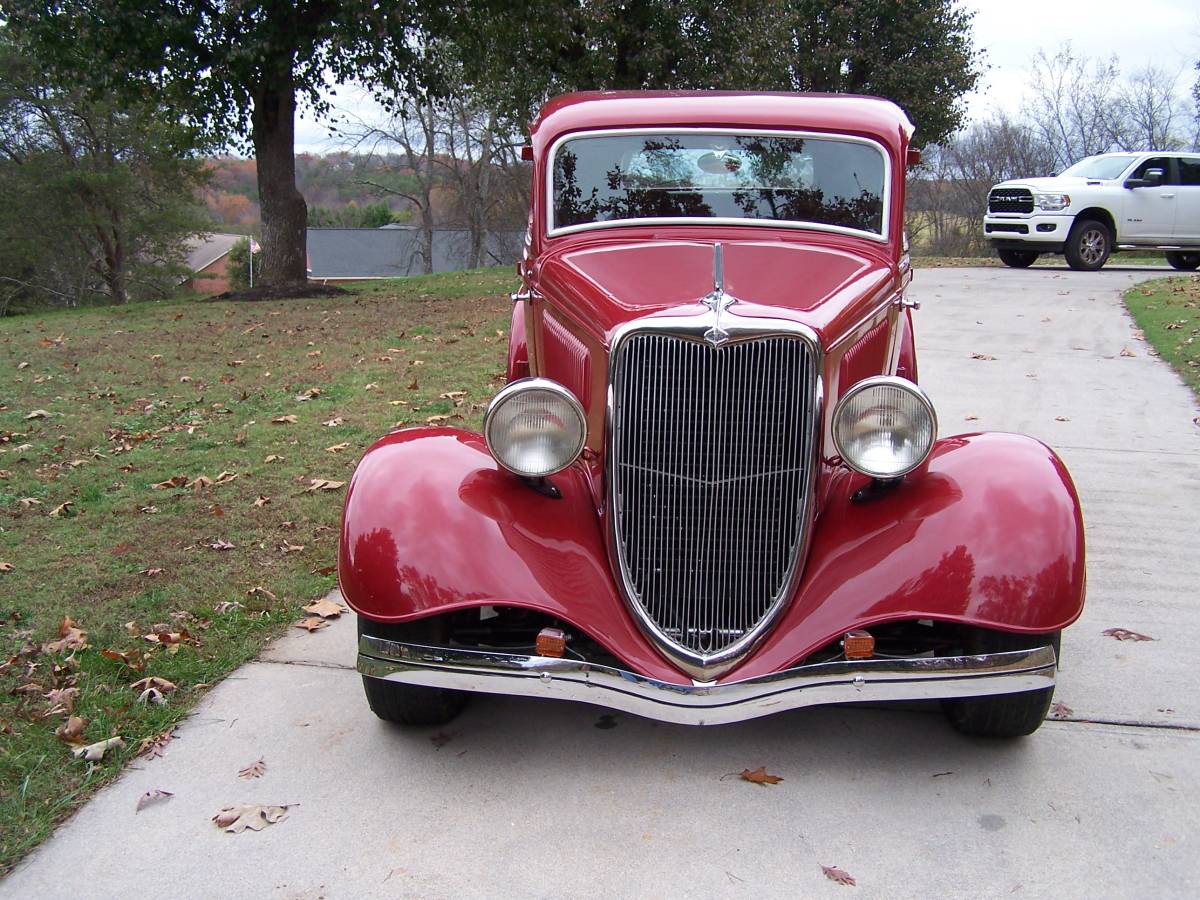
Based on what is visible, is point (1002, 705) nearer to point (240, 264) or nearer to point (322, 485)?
point (322, 485)

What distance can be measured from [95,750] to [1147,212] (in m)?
17.4

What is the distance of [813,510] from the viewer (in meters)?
3.33

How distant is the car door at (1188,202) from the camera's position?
54.5ft

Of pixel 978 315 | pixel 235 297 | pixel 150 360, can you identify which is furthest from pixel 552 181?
pixel 235 297

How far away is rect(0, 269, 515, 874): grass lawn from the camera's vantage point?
3.61m

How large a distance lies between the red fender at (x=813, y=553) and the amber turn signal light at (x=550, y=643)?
7 centimetres

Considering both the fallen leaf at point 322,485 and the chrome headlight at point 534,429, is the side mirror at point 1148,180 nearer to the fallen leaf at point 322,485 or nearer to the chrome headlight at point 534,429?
the fallen leaf at point 322,485

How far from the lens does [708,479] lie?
3270 mm

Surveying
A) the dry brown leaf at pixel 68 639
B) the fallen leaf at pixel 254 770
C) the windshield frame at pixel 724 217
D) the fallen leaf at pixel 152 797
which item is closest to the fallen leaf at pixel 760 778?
the fallen leaf at pixel 254 770

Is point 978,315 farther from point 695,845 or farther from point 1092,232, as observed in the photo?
point 695,845

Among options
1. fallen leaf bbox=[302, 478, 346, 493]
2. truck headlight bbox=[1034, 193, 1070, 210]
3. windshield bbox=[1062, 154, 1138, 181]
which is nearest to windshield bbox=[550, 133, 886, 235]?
fallen leaf bbox=[302, 478, 346, 493]

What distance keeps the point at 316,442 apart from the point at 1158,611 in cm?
508

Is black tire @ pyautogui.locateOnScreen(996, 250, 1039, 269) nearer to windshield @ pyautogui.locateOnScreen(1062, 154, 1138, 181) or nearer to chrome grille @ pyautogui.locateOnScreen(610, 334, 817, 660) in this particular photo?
windshield @ pyautogui.locateOnScreen(1062, 154, 1138, 181)

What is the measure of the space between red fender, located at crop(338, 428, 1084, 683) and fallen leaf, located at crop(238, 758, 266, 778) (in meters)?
0.57
